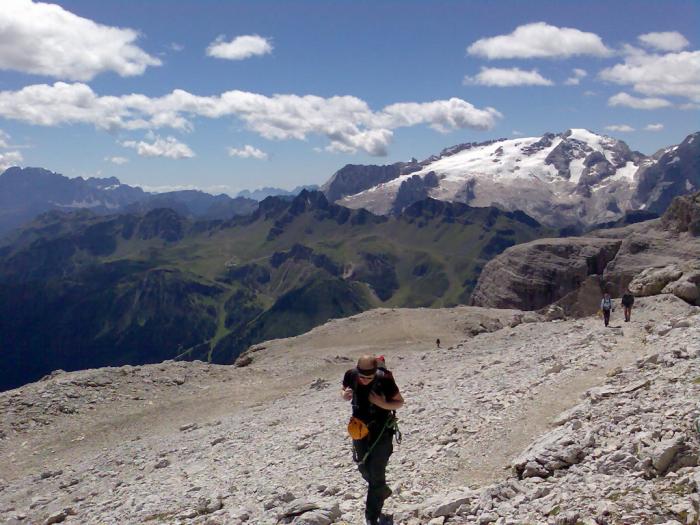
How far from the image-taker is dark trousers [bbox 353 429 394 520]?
42.0 feet

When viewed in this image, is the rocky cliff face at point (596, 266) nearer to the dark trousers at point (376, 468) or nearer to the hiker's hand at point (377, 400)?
the dark trousers at point (376, 468)

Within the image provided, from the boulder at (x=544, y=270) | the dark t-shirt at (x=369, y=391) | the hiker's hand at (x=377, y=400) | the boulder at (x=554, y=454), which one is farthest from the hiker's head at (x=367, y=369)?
the boulder at (x=544, y=270)

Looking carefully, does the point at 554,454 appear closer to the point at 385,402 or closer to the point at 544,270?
the point at 385,402

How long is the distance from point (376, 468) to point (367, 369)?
7.18 ft

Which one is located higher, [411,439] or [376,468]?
[376,468]

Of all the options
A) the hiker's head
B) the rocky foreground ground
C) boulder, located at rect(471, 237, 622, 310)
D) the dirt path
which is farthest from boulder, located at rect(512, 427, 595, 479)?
boulder, located at rect(471, 237, 622, 310)

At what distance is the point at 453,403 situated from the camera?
75.7 ft

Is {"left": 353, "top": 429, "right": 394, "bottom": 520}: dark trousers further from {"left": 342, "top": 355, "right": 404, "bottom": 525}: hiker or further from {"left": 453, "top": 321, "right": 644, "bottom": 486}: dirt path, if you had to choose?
{"left": 453, "top": 321, "right": 644, "bottom": 486}: dirt path

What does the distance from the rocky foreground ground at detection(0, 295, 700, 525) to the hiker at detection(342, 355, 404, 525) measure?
3.52 feet

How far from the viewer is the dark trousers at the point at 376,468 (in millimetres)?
12812

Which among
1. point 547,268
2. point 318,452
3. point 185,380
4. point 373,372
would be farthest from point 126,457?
point 547,268

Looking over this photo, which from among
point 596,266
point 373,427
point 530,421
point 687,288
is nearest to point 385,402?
point 373,427

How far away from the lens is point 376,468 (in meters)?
12.8

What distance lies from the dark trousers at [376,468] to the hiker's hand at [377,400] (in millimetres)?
784
